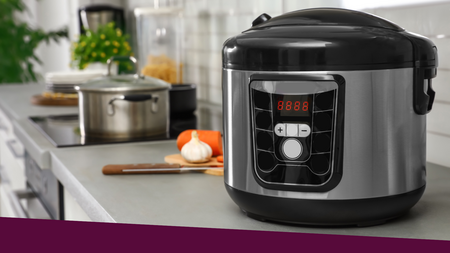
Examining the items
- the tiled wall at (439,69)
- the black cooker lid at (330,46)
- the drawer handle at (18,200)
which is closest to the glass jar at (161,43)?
the drawer handle at (18,200)

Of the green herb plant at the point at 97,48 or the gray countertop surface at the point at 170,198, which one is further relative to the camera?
the green herb plant at the point at 97,48

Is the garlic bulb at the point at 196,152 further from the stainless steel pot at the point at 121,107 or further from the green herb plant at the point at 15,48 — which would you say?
the green herb plant at the point at 15,48

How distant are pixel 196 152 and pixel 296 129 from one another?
1.31 feet

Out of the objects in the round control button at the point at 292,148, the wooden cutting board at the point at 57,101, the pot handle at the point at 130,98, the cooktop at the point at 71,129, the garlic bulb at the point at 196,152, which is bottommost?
the cooktop at the point at 71,129

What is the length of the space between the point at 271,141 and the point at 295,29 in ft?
0.45

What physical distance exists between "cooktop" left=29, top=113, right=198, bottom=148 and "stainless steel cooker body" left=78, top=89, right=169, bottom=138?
23mm

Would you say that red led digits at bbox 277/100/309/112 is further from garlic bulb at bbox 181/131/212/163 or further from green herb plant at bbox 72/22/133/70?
green herb plant at bbox 72/22/133/70

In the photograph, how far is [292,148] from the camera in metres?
0.63

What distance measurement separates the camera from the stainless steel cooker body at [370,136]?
0.61 meters

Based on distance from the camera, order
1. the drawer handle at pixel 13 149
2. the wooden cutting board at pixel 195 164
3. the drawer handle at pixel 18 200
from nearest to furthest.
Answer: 1. the wooden cutting board at pixel 195 164
2. the drawer handle at pixel 18 200
3. the drawer handle at pixel 13 149

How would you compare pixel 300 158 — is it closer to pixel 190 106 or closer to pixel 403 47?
pixel 403 47

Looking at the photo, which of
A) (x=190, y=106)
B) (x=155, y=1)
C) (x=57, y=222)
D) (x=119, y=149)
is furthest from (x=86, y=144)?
(x=155, y=1)

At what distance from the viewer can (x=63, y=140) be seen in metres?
1.34

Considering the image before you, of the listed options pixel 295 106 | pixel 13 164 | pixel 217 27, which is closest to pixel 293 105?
pixel 295 106
